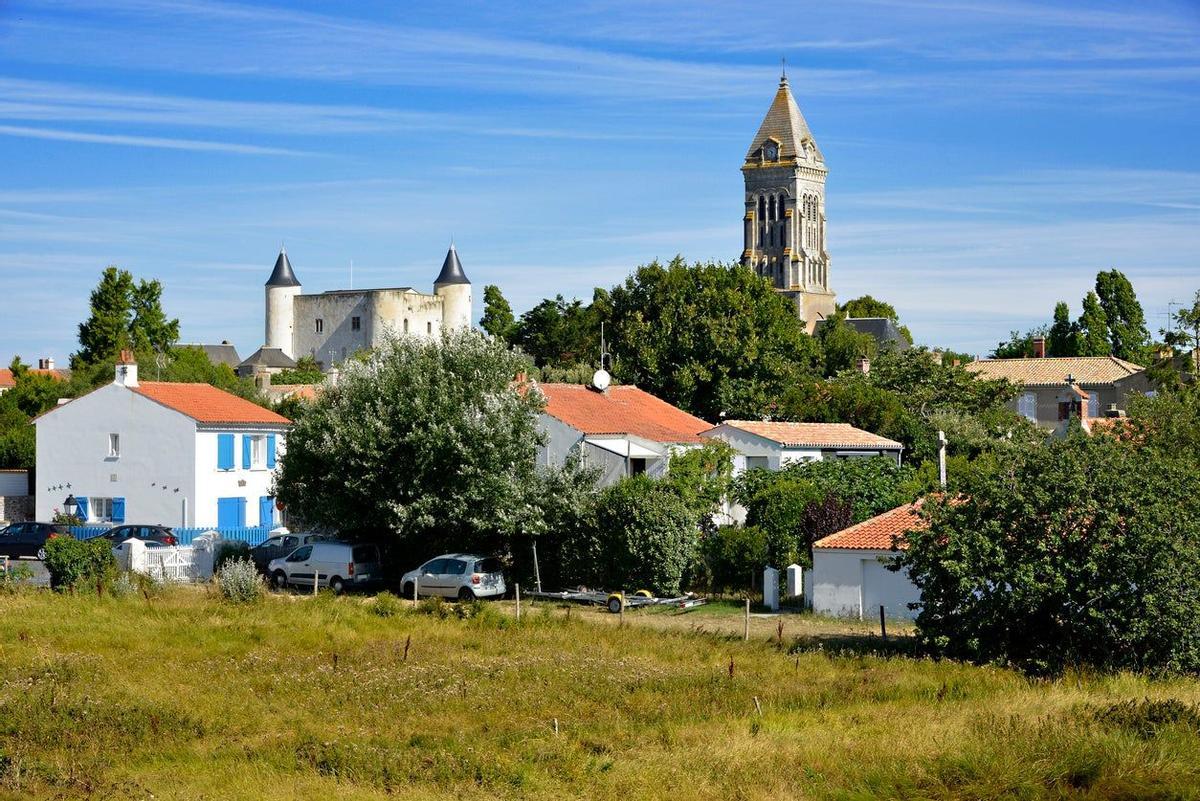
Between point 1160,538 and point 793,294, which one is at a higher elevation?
point 793,294

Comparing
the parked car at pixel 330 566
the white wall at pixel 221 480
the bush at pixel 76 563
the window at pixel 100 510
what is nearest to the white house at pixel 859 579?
the parked car at pixel 330 566

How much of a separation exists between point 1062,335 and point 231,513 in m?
81.8

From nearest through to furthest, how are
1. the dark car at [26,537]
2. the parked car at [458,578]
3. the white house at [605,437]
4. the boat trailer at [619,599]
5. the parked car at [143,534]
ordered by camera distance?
the boat trailer at [619,599] → the parked car at [458,578] → the dark car at [26,537] → the parked car at [143,534] → the white house at [605,437]

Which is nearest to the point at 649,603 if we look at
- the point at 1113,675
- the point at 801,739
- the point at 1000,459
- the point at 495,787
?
the point at 1000,459

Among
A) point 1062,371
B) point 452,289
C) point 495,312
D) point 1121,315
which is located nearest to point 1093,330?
point 1121,315

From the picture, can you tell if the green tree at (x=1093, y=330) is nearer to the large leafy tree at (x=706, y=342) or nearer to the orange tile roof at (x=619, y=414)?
the large leafy tree at (x=706, y=342)

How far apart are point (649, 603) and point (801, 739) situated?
16.5m

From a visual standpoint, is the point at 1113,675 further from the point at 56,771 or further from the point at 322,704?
the point at 56,771

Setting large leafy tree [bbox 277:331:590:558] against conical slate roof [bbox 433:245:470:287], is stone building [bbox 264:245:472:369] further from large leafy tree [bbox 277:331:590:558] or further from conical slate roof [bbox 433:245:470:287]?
large leafy tree [bbox 277:331:590:558]

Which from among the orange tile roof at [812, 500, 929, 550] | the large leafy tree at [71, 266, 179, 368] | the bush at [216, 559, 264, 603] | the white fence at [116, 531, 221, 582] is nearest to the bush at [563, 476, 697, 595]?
the orange tile roof at [812, 500, 929, 550]

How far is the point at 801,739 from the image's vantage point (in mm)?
19875

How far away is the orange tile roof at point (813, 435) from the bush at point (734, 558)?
8856mm

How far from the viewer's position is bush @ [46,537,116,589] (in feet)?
116

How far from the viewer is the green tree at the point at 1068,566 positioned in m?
26.0
